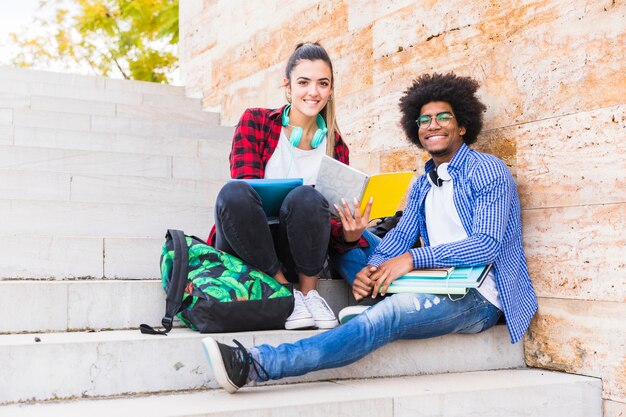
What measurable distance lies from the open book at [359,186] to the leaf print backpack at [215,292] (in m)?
0.49

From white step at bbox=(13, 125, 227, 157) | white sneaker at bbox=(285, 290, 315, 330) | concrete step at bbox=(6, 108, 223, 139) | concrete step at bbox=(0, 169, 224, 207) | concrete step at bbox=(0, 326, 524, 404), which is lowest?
concrete step at bbox=(0, 326, 524, 404)

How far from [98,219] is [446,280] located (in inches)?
78.5

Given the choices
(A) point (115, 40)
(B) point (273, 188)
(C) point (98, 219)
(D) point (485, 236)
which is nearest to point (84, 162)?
(C) point (98, 219)

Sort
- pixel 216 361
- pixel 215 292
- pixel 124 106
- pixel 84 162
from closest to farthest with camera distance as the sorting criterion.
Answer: pixel 216 361 → pixel 215 292 → pixel 84 162 → pixel 124 106

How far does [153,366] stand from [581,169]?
2065 millimetres

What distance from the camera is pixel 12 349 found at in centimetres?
267

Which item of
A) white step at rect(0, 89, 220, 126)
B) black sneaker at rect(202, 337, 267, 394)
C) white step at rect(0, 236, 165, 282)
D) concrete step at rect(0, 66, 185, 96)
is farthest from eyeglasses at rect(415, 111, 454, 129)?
concrete step at rect(0, 66, 185, 96)

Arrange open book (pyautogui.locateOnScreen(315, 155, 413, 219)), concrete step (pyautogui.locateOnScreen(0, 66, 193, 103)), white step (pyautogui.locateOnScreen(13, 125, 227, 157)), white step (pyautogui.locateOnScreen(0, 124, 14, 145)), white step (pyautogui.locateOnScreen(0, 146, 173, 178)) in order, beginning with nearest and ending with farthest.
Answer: open book (pyautogui.locateOnScreen(315, 155, 413, 219))
white step (pyautogui.locateOnScreen(0, 146, 173, 178))
white step (pyautogui.locateOnScreen(0, 124, 14, 145))
white step (pyautogui.locateOnScreen(13, 125, 227, 157))
concrete step (pyautogui.locateOnScreen(0, 66, 193, 103))

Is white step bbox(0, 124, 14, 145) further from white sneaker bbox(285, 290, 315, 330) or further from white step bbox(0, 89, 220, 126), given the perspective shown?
white sneaker bbox(285, 290, 315, 330)

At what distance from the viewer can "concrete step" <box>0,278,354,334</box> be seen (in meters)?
3.10

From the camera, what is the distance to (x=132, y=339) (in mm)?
2861

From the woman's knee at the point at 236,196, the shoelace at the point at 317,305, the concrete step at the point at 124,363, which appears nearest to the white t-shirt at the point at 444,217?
the concrete step at the point at 124,363

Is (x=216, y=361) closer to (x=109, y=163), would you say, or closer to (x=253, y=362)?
(x=253, y=362)

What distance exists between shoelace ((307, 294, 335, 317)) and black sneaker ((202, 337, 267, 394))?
0.63 meters
